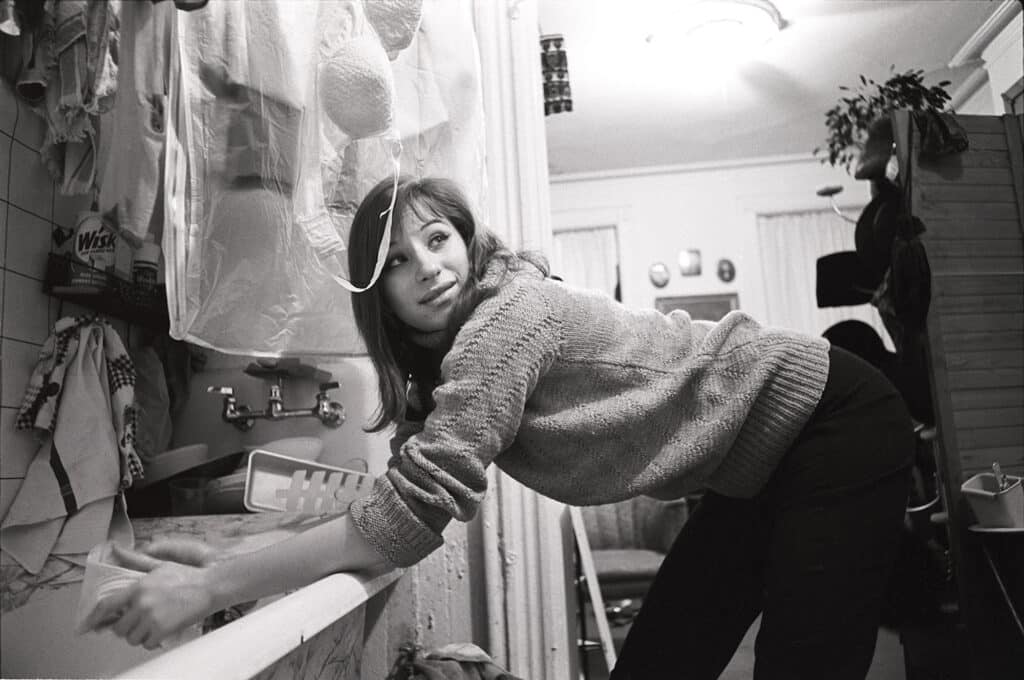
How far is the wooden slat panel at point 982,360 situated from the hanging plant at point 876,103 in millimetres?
656

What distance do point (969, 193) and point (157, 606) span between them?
212 cm

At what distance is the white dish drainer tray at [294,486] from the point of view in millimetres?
1086

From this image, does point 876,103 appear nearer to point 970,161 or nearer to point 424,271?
point 970,161

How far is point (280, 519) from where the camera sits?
1147 mm

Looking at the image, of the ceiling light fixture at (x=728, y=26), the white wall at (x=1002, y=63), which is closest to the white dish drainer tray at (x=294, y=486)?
the white wall at (x=1002, y=63)

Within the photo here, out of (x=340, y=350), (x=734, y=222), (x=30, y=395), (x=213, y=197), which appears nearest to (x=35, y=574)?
(x=30, y=395)

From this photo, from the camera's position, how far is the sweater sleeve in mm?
758

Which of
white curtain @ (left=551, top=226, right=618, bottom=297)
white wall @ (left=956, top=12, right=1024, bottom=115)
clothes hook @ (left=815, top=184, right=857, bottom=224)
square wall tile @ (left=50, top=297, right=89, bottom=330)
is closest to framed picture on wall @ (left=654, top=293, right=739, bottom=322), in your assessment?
white curtain @ (left=551, top=226, right=618, bottom=297)

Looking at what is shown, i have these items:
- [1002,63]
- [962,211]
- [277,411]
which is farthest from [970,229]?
[277,411]

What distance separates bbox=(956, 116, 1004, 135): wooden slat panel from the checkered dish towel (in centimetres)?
209

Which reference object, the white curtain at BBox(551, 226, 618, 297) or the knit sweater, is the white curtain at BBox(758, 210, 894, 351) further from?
the knit sweater

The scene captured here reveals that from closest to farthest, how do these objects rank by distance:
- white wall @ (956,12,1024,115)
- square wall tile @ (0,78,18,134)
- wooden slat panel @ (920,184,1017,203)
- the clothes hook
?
square wall tile @ (0,78,18,134) → wooden slat panel @ (920,184,1017,203) → white wall @ (956,12,1024,115) → the clothes hook

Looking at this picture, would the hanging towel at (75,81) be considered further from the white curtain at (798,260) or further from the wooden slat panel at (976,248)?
the white curtain at (798,260)

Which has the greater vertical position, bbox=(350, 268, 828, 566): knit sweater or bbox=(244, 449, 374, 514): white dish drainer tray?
bbox=(350, 268, 828, 566): knit sweater
